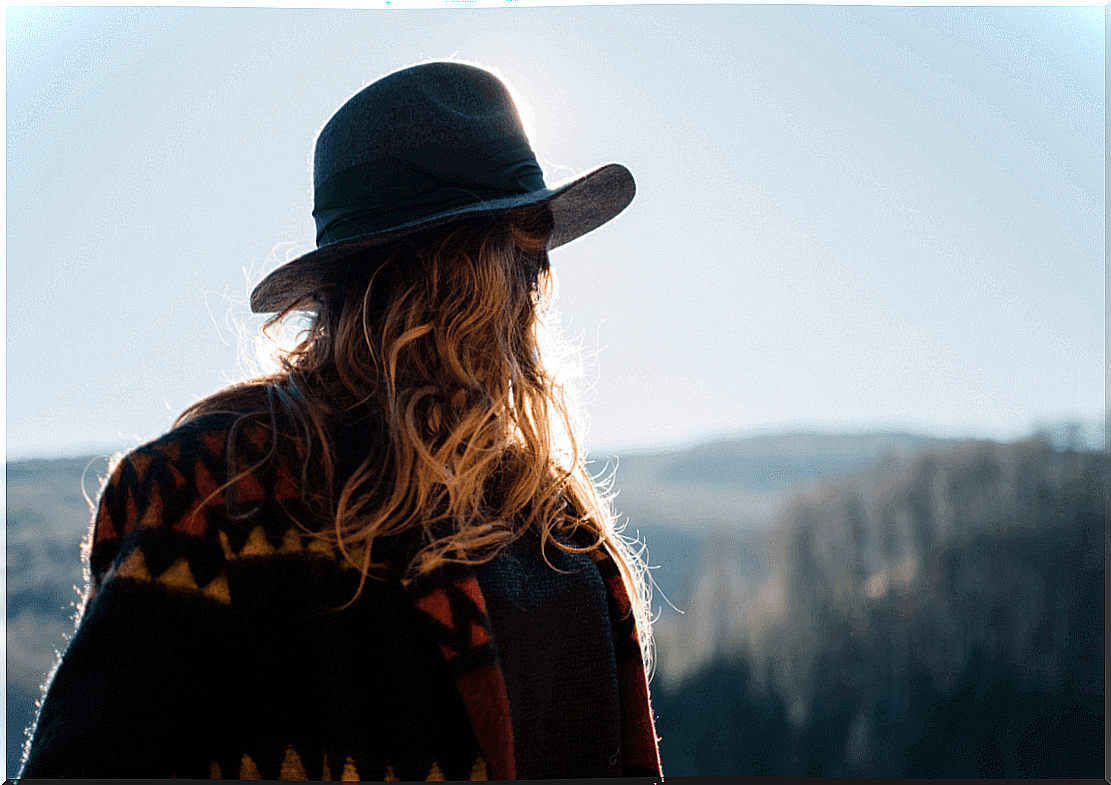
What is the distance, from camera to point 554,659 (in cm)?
65

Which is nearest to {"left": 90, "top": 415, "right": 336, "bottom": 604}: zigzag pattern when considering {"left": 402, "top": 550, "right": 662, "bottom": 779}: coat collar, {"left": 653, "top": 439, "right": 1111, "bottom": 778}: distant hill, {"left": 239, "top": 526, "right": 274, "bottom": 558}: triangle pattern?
{"left": 239, "top": 526, "right": 274, "bottom": 558}: triangle pattern

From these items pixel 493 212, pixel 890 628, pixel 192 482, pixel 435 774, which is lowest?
pixel 890 628

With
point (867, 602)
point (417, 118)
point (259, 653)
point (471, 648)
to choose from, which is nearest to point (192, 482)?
point (259, 653)

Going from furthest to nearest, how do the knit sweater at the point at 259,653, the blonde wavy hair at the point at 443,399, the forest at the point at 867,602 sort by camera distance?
the forest at the point at 867,602 → the blonde wavy hair at the point at 443,399 → the knit sweater at the point at 259,653

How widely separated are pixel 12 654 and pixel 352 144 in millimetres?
942

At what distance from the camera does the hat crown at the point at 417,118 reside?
0.66 m

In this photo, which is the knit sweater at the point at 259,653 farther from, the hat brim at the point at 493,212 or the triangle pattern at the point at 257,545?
the hat brim at the point at 493,212

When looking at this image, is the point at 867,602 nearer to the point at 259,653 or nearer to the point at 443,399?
the point at 443,399

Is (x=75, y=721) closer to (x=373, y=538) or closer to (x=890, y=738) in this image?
(x=373, y=538)

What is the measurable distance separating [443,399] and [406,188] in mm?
192

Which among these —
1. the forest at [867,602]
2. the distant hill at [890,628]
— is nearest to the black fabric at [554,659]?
the forest at [867,602]

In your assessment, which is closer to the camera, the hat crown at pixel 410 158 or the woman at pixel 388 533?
the woman at pixel 388 533

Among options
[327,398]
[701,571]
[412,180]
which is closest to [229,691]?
[327,398]

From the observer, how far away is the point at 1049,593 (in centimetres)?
166
